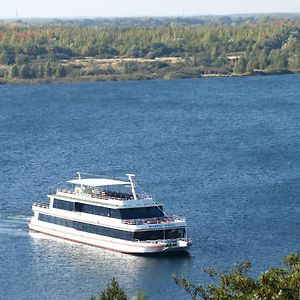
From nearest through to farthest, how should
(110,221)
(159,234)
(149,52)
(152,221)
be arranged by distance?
1. (159,234)
2. (152,221)
3. (110,221)
4. (149,52)

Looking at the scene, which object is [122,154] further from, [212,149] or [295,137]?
[295,137]

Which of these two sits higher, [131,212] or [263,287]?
[263,287]

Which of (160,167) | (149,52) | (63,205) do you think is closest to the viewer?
(63,205)

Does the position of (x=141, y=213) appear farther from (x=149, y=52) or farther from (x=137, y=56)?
(x=149, y=52)

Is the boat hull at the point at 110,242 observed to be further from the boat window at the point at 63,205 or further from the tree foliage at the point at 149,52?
the tree foliage at the point at 149,52

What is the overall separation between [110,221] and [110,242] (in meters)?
1.07

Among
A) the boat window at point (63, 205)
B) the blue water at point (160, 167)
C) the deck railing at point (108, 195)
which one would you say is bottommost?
the blue water at point (160, 167)

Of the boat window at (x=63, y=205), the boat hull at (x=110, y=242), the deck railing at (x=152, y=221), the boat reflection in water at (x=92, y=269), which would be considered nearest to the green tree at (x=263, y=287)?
the boat reflection in water at (x=92, y=269)

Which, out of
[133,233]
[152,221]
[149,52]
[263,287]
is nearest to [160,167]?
[152,221]

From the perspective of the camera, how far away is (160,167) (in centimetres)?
8656

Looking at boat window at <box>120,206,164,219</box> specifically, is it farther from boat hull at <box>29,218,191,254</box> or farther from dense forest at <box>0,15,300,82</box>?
dense forest at <box>0,15,300,82</box>

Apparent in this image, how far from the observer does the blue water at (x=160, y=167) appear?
5869 centimetres

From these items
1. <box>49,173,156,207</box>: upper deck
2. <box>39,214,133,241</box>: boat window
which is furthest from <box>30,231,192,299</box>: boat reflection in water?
<box>49,173,156,207</box>: upper deck

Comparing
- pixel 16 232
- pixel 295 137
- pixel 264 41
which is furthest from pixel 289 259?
pixel 264 41
